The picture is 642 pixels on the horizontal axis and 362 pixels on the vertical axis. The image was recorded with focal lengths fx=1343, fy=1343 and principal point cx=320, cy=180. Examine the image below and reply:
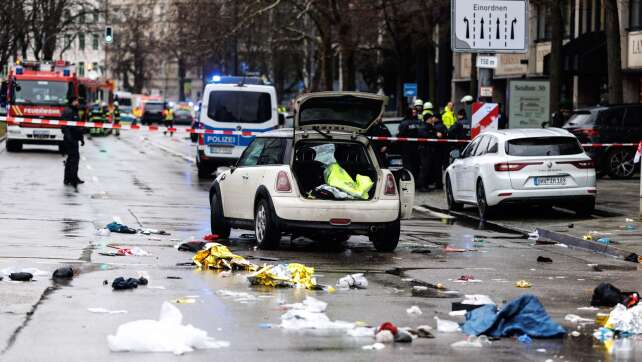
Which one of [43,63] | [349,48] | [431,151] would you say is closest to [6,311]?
[431,151]

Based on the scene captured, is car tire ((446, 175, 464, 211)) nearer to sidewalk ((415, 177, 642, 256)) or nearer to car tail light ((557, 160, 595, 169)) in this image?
sidewalk ((415, 177, 642, 256))

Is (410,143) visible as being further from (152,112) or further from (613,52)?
(152,112)

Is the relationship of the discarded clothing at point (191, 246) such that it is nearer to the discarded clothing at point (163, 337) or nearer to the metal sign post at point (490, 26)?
the discarded clothing at point (163, 337)

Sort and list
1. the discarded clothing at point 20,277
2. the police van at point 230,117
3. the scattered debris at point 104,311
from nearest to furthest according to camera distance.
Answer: the scattered debris at point 104,311 < the discarded clothing at point 20,277 < the police van at point 230,117

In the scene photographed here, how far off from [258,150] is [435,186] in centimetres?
1303

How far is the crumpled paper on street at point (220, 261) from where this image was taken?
43.1ft

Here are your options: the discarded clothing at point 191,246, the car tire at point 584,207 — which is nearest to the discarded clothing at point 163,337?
the discarded clothing at point 191,246

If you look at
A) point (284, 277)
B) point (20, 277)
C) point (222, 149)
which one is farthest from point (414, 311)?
point (222, 149)

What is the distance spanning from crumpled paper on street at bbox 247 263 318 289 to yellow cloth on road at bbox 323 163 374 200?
3.42 meters

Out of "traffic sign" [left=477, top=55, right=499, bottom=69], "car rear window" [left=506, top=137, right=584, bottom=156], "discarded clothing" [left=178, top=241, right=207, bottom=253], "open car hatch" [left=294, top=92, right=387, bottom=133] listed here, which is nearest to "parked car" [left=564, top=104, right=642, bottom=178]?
"traffic sign" [left=477, top=55, right=499, bottom=69]

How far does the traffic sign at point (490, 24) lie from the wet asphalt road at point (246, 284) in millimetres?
4151

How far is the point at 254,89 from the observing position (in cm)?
3161

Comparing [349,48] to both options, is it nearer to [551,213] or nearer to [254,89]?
[254,89]

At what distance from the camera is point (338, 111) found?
52.8 ft
